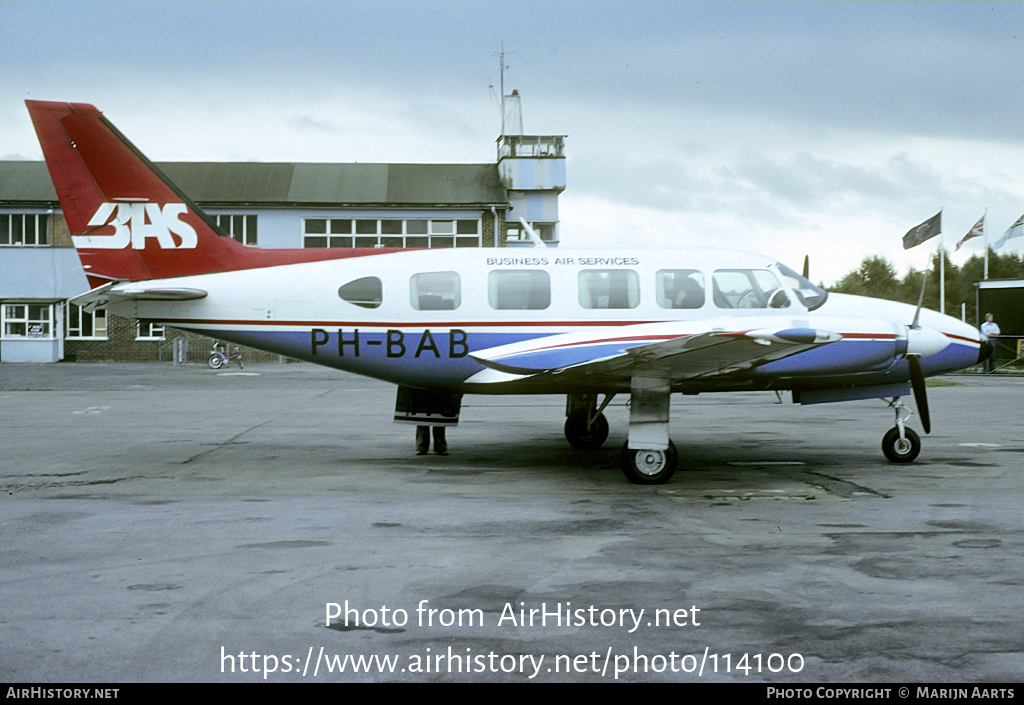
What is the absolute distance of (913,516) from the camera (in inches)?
331

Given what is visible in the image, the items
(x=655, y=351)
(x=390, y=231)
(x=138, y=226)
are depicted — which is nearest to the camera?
(x=655, y=351)

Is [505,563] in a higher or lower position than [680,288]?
lower

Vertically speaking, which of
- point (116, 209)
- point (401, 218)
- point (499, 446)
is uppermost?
point (401, 218)

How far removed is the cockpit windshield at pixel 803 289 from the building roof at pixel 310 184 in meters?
35.5

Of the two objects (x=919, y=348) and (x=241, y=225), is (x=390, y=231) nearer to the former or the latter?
(x=241, y=225)

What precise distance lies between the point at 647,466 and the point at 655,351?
4.61ft

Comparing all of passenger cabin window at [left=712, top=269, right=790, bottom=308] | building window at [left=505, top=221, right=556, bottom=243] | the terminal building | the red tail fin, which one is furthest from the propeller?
building window at [left=505, top=221, right=556, bottom=243]

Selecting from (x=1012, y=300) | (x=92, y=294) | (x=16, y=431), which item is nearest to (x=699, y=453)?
(x=92, y=294)

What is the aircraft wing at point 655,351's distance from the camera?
30.9 ft

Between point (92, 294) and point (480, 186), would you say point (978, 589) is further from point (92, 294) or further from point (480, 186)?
point (480, 186)

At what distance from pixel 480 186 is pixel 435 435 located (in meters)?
36.4

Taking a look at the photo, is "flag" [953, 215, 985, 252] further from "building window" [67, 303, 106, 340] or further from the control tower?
"building window" [67, 303, 106, 340]

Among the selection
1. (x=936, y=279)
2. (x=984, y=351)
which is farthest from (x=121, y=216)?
(x=936, y=279)

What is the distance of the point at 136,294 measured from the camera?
1144 centimetres
